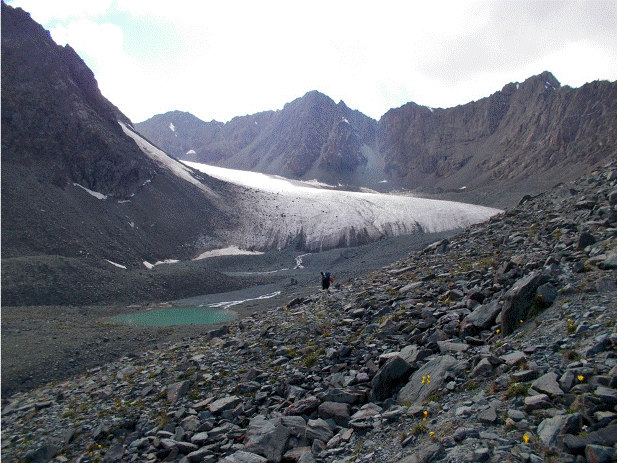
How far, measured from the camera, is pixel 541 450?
5.64m

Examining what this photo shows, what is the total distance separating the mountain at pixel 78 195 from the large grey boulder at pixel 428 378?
38132 mm

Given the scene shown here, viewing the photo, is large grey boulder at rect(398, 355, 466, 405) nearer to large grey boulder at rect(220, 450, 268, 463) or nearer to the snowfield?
large grey boulder at rect(220, 450, 268, 463)

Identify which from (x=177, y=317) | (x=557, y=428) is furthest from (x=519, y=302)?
(x=177, y=317)

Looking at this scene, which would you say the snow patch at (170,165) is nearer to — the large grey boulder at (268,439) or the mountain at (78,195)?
the mountain at (78,195)

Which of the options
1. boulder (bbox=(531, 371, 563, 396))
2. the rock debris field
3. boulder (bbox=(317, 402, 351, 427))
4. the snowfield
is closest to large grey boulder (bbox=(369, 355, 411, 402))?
the rock debris field

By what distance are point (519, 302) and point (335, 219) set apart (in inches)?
3045

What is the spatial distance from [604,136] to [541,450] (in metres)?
143

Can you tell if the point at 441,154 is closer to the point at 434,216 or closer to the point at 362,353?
the point at 434,216

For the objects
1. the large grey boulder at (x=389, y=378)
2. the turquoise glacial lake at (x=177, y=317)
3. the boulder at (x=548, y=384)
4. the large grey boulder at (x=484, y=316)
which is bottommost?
the turquoise glacial lake at (x=177, y=317)

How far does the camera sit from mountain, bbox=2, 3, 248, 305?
139 feet

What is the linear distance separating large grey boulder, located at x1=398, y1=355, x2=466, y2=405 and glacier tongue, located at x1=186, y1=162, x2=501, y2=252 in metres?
70.0

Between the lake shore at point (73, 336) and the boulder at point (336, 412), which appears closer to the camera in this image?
the boulder at point (336, 412)

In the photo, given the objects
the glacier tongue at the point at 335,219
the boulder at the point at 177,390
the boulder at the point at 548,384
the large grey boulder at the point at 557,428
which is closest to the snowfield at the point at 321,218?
the glacier tongue at the point at 335,219

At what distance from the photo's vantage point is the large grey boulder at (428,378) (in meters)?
8.59
